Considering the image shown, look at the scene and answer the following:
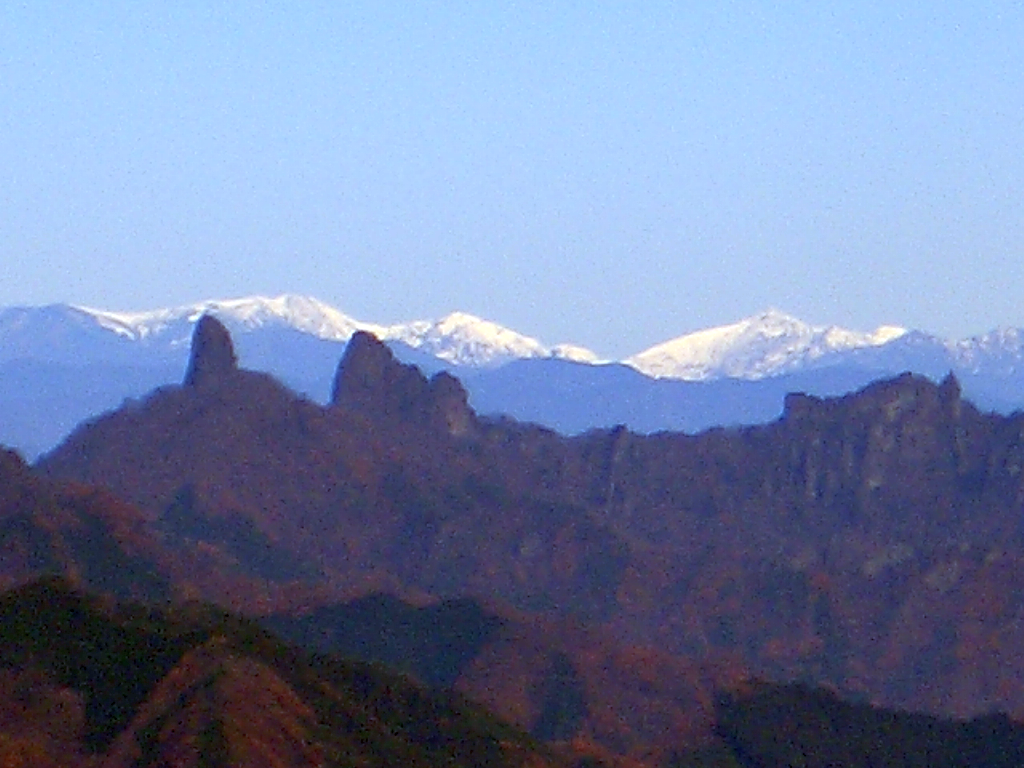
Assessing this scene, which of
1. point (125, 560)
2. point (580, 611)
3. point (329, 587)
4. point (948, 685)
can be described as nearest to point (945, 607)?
point (948, 685)

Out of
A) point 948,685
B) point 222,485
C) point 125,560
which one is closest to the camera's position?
point 125,560

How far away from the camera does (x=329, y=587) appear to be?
156 m

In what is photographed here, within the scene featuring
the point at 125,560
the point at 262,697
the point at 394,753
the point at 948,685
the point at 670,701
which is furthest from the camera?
the point at 948,685

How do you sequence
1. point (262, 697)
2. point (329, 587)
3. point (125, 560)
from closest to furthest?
1. point (262, 697)
2. point (125, 560)
3. point (329, 587)

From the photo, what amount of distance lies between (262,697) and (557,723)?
186 ft

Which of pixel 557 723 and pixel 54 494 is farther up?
pixel 54 494

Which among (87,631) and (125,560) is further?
(125,560)

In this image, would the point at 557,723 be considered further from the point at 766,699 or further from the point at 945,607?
the point at 945,607

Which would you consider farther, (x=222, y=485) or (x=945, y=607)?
(x=222, y=485)

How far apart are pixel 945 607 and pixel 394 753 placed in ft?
353

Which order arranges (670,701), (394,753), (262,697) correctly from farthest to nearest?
(670,701), (394,753), (262,697)

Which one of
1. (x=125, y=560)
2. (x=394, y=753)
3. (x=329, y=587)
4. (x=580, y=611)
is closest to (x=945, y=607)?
(x=580, y=611)

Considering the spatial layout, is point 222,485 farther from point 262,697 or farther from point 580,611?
point 262,697

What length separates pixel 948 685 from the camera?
167250mm
